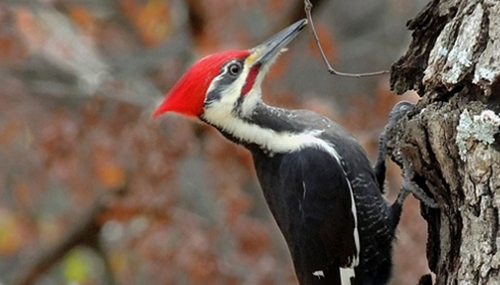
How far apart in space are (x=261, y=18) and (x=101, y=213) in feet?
5.52

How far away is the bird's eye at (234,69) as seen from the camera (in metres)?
2.59

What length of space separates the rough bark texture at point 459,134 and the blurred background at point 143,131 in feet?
5.80

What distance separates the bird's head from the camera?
8.20ft

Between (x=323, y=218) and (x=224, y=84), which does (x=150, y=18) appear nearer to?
(x=224, y=84)

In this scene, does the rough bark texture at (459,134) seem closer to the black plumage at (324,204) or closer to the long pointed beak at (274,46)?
the black plumage at (324,204)

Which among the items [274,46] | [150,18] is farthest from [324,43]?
[274,46]

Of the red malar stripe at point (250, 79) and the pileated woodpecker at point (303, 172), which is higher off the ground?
the red malar stripe at point (250, 79)

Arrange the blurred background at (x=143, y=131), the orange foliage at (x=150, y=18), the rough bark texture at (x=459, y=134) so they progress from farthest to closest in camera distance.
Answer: the orange foliage at (x=150, y=18) < the blurred background at (x=143, y=131) < the rough bark texture at (x=459, y=134)

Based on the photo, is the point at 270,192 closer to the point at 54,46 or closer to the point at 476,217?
the point at 476,217

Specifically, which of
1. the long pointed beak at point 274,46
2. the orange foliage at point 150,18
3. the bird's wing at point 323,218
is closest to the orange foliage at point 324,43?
the orange foliage at point 150,18

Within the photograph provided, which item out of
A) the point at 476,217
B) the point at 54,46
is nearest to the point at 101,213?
the point at 54,46

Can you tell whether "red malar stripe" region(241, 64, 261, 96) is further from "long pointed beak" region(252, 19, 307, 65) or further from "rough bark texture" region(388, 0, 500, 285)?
"rough bark texture" region(388, 0, 500, 285)

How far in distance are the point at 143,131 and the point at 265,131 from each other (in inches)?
68.2

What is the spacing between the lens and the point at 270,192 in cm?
263
